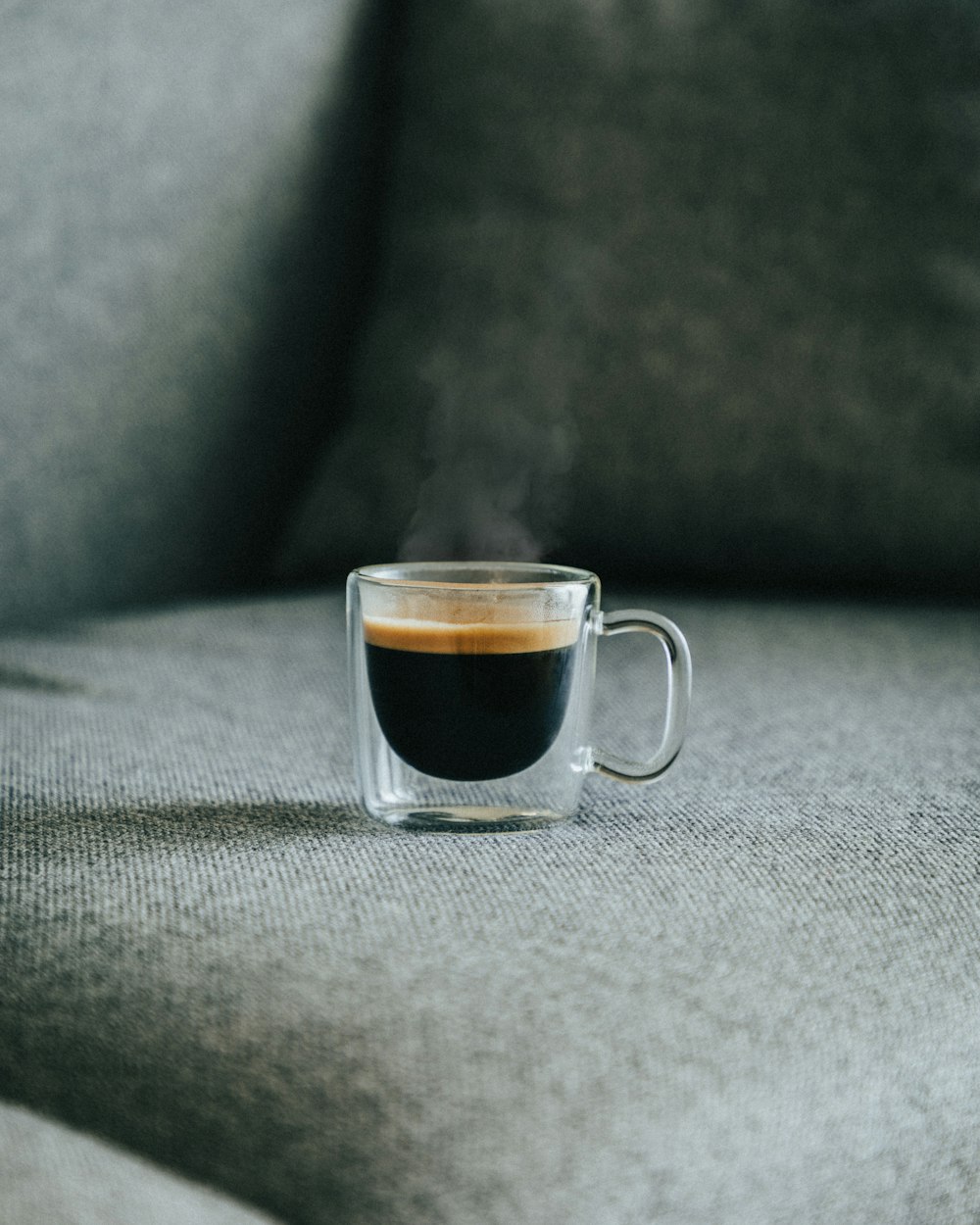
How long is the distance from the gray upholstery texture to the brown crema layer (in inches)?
3.7

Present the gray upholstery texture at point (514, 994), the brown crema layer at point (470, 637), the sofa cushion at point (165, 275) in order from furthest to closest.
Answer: the sofa cushion at point (165, 275)
the brown crema layer at point (470, 637)
the gray upholstery texture at point (514, 994)

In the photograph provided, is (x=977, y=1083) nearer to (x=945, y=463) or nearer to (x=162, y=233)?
(x=945, y=463)

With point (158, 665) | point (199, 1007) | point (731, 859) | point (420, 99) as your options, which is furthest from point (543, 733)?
point (420, 99)

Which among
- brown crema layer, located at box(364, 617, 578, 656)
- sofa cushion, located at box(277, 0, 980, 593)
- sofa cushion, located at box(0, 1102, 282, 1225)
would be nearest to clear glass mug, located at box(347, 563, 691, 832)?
brown crema layer, located at box(364, 617, 578, 656)

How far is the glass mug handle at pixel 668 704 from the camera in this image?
612 millimetres

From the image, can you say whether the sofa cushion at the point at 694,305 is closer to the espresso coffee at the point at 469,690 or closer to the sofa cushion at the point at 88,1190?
the espresso coffee at the point at 469,690

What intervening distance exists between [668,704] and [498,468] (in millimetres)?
519

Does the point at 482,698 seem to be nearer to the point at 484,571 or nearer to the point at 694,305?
the point at 484,571

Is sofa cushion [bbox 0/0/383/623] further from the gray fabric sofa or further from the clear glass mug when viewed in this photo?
the clear glass mug

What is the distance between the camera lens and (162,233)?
109cm

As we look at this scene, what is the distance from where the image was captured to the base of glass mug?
0.59 meters

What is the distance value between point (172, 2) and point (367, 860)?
2.96 feet

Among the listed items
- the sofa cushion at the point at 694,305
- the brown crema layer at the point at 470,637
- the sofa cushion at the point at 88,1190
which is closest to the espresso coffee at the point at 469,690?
the brown crema layer at the point at 470,637

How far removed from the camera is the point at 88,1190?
0.40 m
